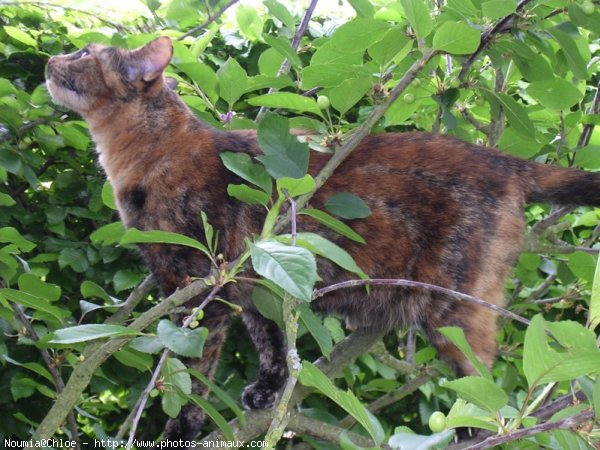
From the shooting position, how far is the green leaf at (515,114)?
241cm

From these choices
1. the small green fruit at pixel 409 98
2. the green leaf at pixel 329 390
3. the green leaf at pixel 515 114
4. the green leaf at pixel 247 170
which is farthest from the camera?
the small green fruit at pixel 409 98

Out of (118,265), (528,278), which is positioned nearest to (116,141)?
(118,265)

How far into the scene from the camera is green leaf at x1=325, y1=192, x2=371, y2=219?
2.13m

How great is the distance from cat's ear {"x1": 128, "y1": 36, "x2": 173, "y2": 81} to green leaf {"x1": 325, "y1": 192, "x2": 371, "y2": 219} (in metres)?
0.89

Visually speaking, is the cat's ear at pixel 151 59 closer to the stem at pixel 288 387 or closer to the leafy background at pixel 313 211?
the leafy background at pixel 313 211

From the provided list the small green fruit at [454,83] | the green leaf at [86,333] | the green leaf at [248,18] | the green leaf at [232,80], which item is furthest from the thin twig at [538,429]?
the green leaf at [248,18]

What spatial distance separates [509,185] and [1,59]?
221 centimetres

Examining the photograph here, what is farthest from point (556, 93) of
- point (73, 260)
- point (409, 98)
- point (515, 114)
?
point (73, 260)

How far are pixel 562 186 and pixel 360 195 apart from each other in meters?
0.69

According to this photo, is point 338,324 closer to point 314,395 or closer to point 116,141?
point 314,395

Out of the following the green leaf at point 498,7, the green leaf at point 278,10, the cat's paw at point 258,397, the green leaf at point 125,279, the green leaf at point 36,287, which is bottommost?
the cat's paw at point 258,397

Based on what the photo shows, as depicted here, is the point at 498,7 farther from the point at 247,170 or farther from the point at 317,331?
the point at 317,331

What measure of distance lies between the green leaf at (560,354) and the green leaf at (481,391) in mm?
65

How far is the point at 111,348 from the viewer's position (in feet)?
6.42
